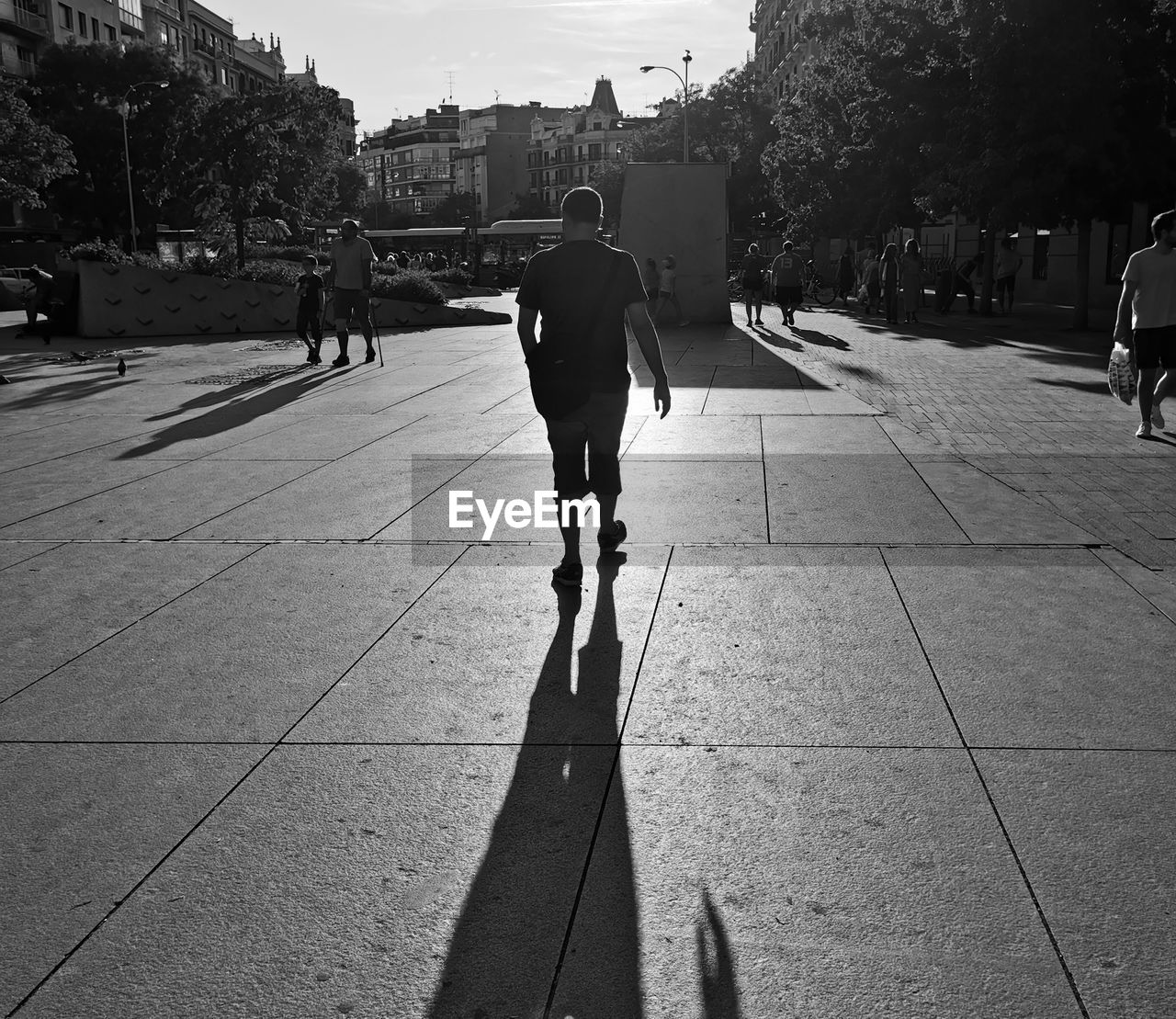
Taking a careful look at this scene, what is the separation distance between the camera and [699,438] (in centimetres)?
957

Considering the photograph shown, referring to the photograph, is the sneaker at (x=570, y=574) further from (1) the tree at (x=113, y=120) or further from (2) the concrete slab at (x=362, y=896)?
(1) the tree at (x=113, y=120)

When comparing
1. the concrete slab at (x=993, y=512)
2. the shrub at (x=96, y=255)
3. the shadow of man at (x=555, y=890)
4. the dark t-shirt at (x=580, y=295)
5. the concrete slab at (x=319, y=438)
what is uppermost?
the shrub at (x=96, y=255)

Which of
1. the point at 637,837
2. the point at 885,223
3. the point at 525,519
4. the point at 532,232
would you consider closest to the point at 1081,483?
the point at 525,519

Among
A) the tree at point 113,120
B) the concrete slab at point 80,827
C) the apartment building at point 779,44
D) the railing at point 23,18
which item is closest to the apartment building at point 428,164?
the apartment building at point 779,44

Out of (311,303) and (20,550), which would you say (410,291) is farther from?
(20,550)

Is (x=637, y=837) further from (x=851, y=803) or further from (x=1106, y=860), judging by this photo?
(x=1106, y=860)

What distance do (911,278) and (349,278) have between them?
44.0 feet

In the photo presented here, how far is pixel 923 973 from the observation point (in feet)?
8.35

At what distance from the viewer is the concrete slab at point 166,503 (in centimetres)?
680

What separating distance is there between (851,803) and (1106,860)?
0.63m

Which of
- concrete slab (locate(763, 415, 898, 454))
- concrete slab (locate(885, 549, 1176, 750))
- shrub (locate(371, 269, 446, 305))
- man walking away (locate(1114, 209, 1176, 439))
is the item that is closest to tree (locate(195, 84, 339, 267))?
shrub (locate(371, 269, 446, 305))

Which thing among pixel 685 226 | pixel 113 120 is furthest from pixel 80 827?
pixel 113 120

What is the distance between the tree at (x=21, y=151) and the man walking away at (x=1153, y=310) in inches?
1507

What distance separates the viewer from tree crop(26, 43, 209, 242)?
58938 mm
